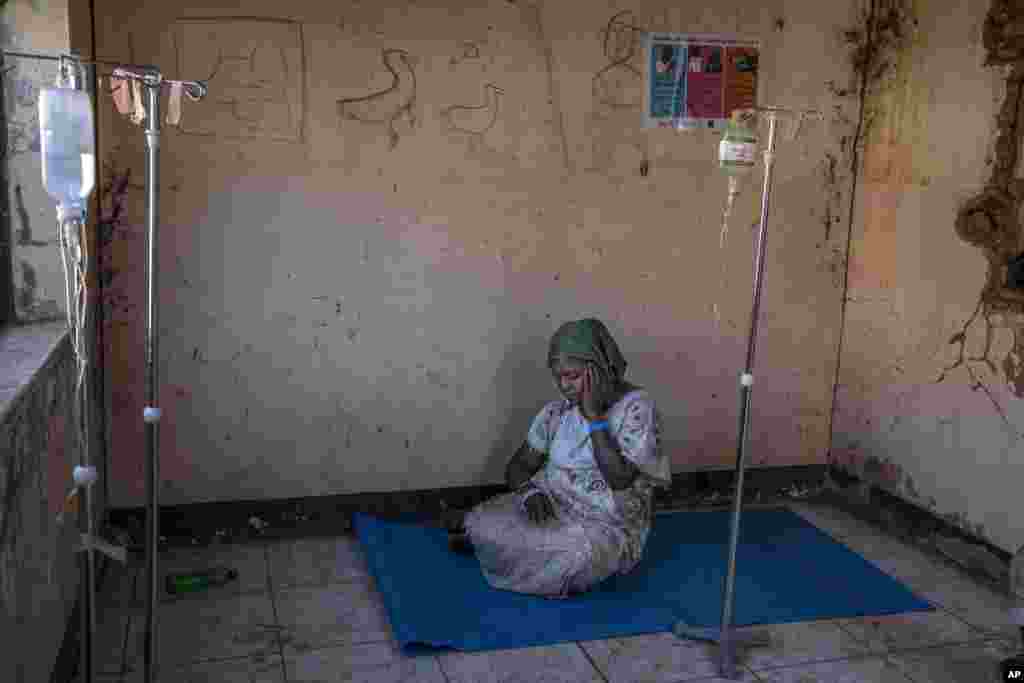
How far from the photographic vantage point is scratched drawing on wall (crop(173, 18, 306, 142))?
11.2 ft

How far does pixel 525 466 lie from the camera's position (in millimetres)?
3680

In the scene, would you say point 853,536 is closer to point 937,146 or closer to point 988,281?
point 988,281

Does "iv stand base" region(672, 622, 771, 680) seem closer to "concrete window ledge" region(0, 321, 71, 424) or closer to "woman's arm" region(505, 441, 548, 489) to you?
"woman's arm" region(505, 441, 548, 489)

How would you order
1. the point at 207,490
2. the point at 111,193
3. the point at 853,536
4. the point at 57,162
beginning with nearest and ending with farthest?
1. the point at 57,162
2. the point at 111,193
3. the point at 207,490
4. the point at 853,536

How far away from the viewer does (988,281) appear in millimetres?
3592

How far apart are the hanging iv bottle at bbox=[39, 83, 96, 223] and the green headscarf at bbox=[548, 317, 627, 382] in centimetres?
193

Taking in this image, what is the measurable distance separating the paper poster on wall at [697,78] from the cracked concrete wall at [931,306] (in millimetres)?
634

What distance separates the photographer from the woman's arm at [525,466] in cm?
367

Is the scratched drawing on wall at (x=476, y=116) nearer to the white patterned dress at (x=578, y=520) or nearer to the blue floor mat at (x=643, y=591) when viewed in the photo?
the white patterned dress at (x=578, y=520)

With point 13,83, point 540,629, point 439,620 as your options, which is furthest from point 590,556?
point 13,83

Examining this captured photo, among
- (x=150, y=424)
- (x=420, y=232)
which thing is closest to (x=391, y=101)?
(x=420, y=232)

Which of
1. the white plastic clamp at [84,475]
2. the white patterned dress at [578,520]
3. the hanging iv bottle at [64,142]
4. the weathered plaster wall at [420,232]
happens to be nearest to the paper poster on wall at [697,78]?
the weathered plaster wall at [420,232]

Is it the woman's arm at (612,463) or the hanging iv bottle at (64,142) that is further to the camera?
the woman's arm at (612,463)

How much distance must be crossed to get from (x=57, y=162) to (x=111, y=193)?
173cm
